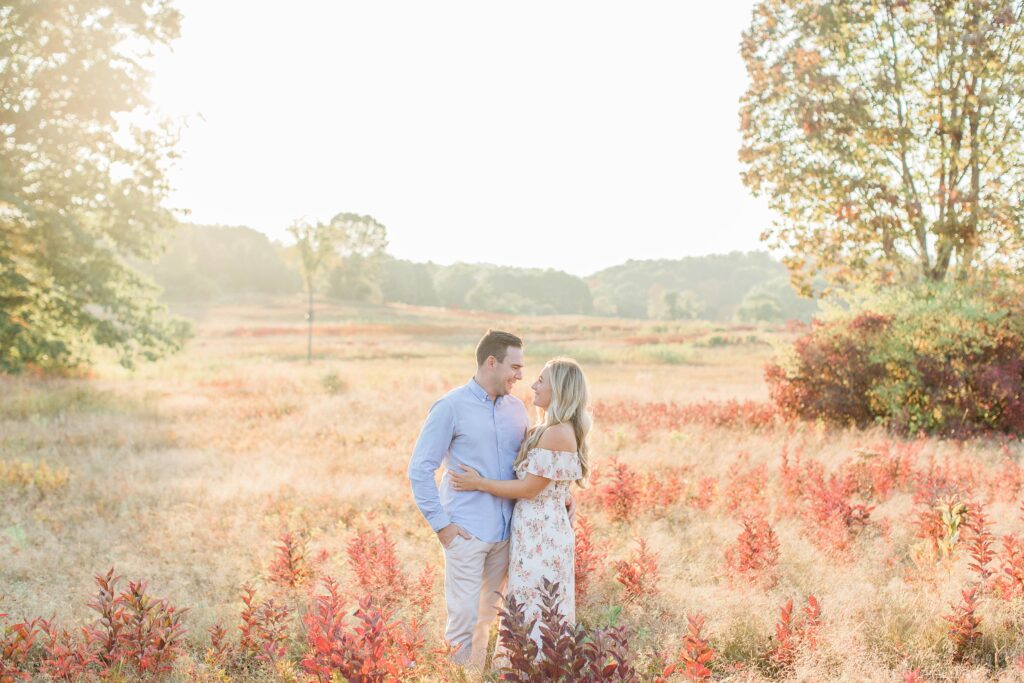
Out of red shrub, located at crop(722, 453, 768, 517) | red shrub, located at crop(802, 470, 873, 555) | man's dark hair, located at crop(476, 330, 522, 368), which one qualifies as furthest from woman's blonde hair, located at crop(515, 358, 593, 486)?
red shrub, located at crop(722, 453, 768, 517)

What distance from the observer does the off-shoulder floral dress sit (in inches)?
165

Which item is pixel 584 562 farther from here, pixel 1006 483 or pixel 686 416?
pixel 686 416

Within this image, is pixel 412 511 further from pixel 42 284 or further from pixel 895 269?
pixel 42 284

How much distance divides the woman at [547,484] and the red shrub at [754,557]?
2330 millimetres

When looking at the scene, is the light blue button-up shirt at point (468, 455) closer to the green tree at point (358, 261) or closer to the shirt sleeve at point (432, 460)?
the shirt sleeve at point (432, 460)

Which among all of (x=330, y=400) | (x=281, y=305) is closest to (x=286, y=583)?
(x=330, y=400)

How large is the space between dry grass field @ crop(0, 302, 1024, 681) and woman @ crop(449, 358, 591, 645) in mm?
673

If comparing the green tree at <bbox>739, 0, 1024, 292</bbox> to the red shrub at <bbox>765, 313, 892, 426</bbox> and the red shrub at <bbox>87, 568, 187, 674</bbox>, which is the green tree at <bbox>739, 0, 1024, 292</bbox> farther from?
the red shrub at <bbox>87, 568, 187, 674</bbox>

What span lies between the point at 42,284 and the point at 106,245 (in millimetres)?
1575

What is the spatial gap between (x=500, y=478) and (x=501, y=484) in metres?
0.15

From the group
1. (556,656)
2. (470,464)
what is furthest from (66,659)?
(556,656)

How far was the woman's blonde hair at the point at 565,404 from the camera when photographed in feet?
13.9

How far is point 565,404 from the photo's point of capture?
423cm

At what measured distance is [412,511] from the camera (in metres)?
8.55
